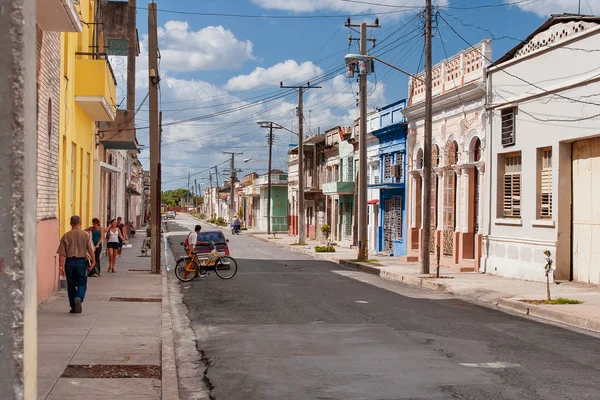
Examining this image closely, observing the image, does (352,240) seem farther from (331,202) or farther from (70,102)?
(70,102)

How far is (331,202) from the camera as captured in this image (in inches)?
1966

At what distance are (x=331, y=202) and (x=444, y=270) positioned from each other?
24.9 m

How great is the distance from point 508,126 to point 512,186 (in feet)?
5.94

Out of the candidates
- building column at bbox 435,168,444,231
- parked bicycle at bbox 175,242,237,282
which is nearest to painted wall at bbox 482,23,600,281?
building column at bbox 435,168,444,231

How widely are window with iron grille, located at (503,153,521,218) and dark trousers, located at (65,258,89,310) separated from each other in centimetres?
1382

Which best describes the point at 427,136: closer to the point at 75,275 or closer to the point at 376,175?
the point at 75,275

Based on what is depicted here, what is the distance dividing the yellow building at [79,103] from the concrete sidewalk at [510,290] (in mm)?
9905

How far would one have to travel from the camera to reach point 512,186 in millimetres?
22688

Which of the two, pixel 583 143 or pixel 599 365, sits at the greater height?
pixel 583 143

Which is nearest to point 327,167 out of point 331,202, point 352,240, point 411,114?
point 331,202

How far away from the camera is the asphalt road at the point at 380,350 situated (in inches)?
308

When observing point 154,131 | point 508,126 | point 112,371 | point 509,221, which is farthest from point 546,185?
Result: point 112,371

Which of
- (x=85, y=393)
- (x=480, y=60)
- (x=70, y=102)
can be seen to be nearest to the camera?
(x=85, y=393)

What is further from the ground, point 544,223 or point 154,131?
point 154,131
